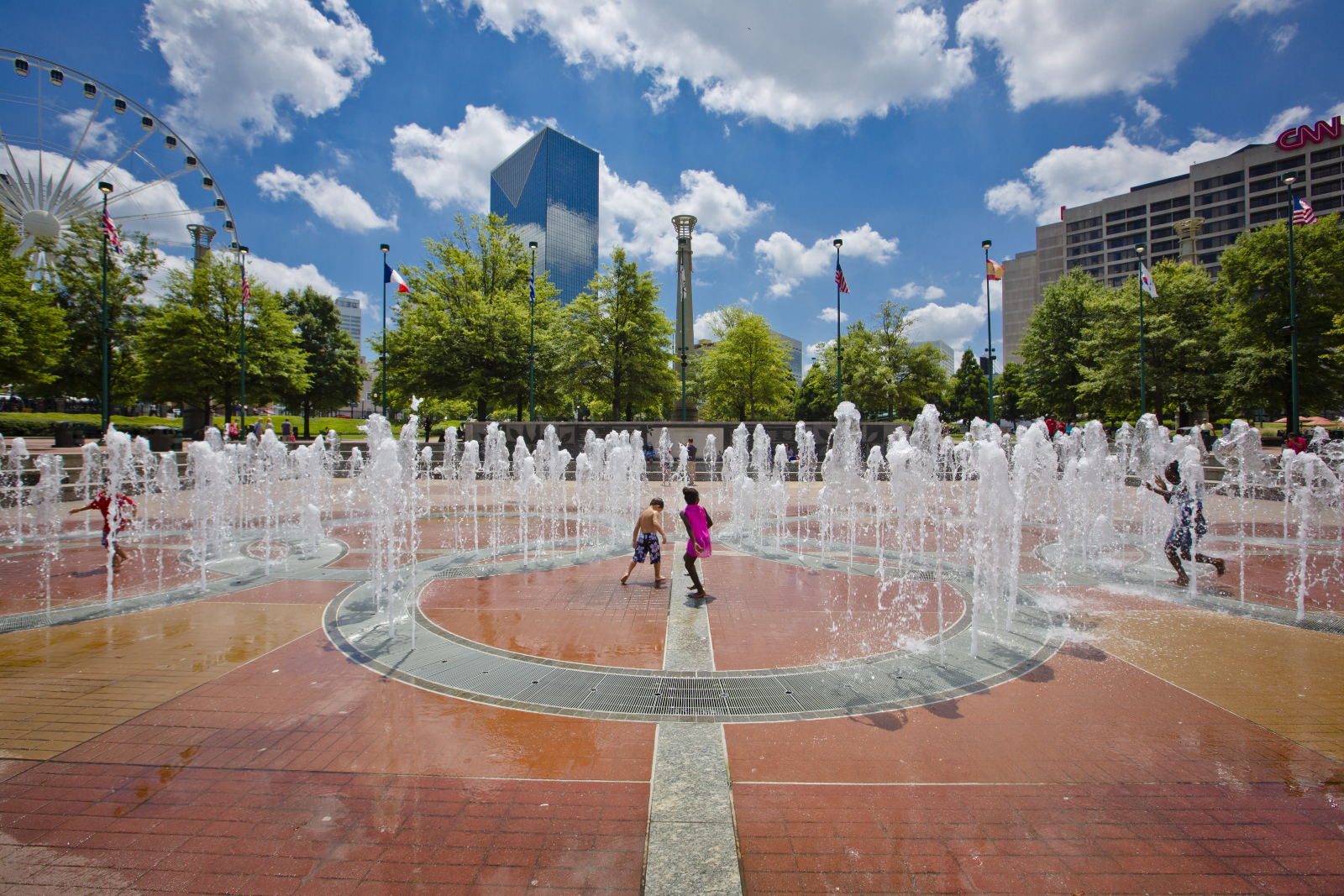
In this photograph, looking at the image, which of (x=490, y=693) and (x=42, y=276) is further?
(x=42, y=276)

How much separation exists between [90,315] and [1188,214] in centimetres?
11669

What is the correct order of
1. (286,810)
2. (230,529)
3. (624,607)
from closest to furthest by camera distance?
(286,810) < (624,607) < (230,529)

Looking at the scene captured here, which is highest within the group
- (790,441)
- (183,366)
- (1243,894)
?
(183,366)

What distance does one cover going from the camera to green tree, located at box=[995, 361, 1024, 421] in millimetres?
57066

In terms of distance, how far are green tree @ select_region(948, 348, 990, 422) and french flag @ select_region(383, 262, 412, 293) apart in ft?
192

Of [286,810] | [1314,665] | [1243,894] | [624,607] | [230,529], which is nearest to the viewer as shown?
[1243,894]

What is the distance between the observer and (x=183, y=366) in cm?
3064

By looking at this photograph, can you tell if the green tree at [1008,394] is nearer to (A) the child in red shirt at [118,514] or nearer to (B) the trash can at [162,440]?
(A) the child in red shirt at [118,514]

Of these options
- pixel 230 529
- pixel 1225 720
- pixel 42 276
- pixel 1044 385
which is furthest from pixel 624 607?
pixel 42 276

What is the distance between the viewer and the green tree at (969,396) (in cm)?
6762

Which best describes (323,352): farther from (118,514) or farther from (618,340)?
(118,514)

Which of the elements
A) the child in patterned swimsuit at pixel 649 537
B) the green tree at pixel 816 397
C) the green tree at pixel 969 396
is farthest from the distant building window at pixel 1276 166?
the child in patterned swimsuit at pixel 649 537

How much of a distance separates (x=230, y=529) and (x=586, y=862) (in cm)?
1302

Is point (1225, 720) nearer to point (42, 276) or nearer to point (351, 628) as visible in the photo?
point (351, 628)
